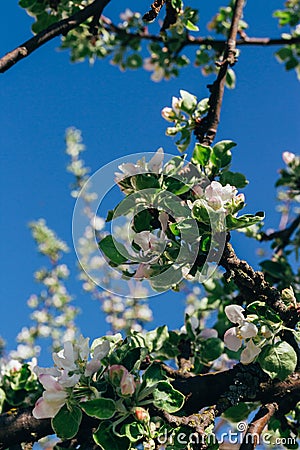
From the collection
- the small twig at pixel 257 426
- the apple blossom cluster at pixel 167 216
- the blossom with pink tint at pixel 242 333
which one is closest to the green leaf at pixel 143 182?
the apple blossom cluster at pixel 167 216

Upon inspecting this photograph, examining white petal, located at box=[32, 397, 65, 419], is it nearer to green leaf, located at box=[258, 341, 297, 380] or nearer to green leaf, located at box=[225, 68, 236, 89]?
green leaf, located at box=[258, 341, 297, 380]

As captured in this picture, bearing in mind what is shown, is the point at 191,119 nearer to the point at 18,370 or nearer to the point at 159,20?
the point at 18,370

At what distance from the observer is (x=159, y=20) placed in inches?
108

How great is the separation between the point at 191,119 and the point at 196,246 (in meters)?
0.58

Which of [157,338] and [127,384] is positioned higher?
[157,338]

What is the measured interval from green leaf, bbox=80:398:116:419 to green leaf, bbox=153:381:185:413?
82 mm

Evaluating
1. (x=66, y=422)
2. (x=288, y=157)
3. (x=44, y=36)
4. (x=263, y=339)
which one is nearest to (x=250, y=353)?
(x=263, y=339)

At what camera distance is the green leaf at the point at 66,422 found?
985 millimetres

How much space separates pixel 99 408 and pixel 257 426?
0.32 meters

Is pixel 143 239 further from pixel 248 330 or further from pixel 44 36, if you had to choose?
pixel 44 36

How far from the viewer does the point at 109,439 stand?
37.8 inches

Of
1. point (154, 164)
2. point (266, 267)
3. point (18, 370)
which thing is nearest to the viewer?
point (154, 164)

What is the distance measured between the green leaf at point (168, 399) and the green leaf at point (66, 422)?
14 centimetres

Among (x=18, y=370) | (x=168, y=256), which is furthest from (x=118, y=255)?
(x=18, y=370)
